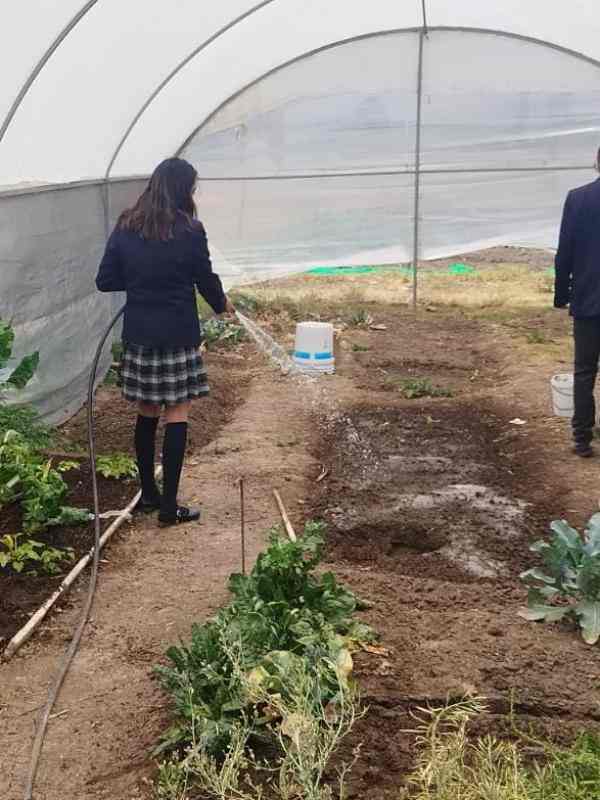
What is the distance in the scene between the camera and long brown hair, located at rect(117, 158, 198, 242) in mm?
4422

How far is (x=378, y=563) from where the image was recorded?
455 centimetres

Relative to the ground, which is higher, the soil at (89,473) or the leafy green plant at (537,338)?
the soil at (89,473)

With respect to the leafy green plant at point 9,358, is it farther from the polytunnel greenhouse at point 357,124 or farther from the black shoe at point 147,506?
the polytunnel greenhouse at point 357,124

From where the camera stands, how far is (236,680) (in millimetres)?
2826

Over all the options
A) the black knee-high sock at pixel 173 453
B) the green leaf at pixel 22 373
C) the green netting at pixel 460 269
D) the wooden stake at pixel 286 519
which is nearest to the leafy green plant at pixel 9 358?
the green leaf at pixel 22 373

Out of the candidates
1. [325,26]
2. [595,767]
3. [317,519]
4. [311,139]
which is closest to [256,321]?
[311,139]

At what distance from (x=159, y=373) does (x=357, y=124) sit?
747 centimetres

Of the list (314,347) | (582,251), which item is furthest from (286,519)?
(314,347)

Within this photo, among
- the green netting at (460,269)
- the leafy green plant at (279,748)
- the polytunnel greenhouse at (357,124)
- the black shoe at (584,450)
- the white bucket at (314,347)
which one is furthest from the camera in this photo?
the green netting at (460,269)

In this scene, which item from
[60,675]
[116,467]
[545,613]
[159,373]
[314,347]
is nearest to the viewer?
[60,675]

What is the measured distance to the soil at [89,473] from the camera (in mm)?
3975

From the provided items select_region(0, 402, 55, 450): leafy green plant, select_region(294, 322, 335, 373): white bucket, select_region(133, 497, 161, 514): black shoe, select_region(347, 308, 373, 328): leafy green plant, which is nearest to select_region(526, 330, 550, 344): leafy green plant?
select_region(347, 308, 373, 328): leafy green plant

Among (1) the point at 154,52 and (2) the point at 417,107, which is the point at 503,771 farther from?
(2) the point at 417,107

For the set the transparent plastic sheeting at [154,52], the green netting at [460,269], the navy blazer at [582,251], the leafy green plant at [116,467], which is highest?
the transparent plastic sheeting at [154,52]
